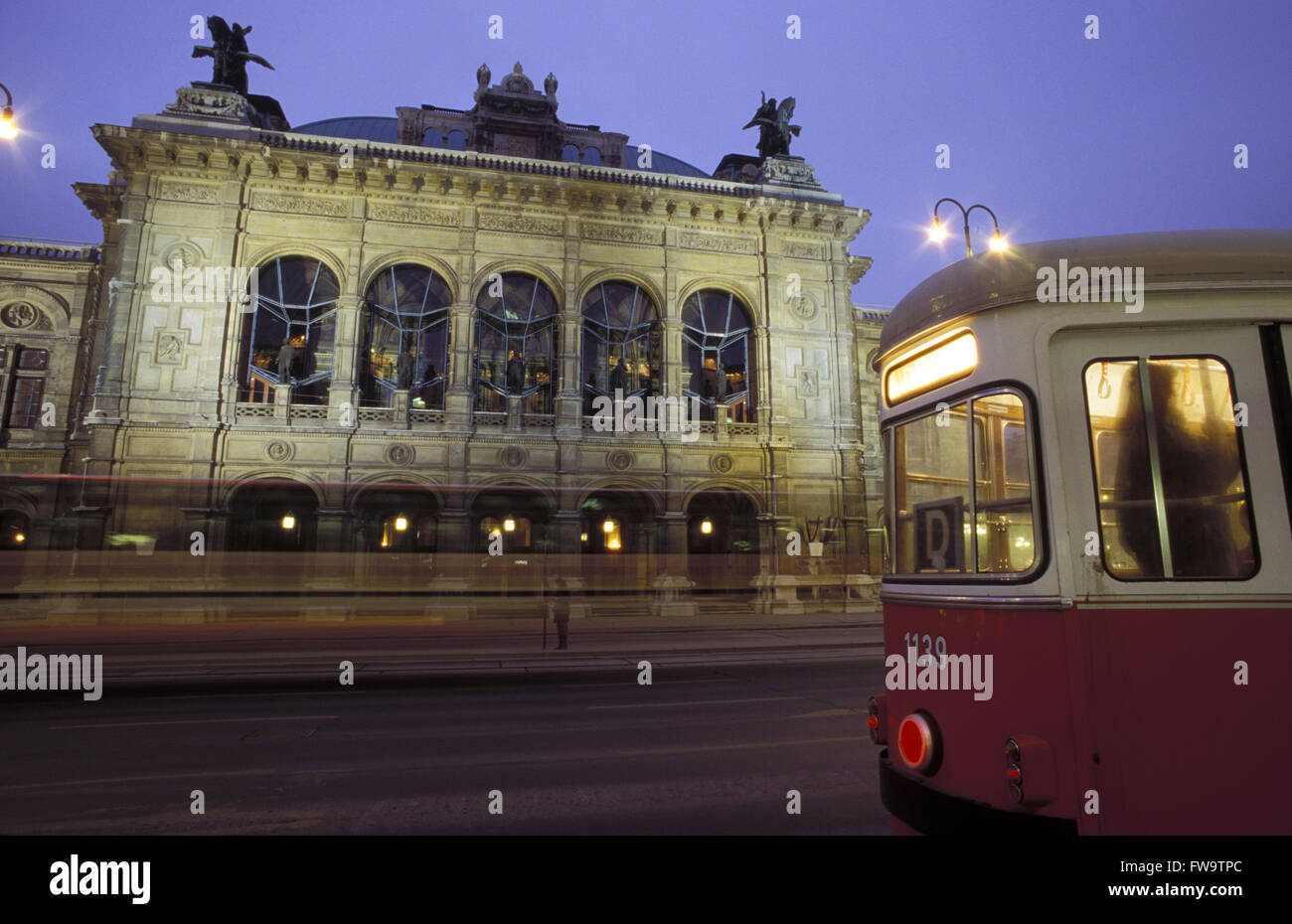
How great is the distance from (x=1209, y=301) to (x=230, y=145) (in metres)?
25.3

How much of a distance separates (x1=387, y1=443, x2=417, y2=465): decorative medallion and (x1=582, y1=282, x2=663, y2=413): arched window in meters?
6.21

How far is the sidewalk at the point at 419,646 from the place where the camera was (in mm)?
11188

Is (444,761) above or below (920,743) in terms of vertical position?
below

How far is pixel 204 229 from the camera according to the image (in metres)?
20.8

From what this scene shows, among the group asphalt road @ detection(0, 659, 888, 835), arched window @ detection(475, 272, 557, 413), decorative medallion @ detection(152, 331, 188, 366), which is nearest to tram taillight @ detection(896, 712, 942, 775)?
asphalt road @ detection(0, 659, 888, 835)

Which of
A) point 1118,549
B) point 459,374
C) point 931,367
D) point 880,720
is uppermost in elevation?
point 459,374

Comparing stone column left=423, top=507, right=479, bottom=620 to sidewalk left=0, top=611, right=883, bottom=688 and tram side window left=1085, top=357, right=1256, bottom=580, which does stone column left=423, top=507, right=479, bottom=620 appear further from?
tram side window left=1085, top=357, right=1256, bottom=580

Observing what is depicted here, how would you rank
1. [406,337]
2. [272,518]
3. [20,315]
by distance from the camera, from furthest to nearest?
[20,315]
[406,337]
[272,518]

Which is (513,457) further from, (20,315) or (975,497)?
(20,315)

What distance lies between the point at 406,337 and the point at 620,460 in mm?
8377

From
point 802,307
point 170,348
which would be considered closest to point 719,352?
point 802,307

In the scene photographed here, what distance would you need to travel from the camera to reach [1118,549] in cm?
275
